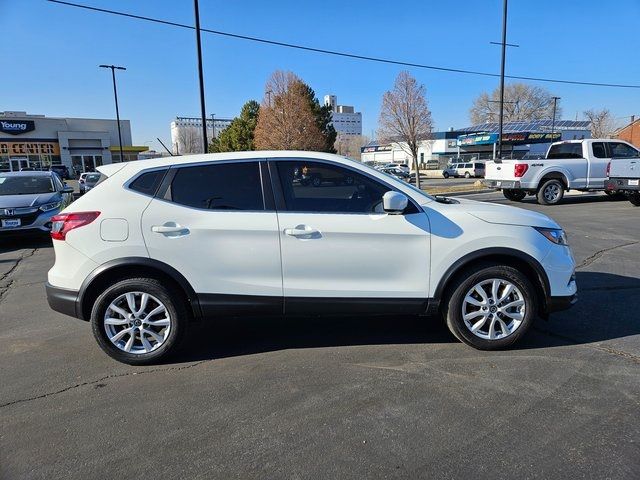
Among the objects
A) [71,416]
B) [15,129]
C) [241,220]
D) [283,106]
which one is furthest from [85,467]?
[15,129]

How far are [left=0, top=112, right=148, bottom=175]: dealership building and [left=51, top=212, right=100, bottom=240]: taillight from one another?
52508 mm

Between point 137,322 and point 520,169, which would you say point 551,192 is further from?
point 137,322

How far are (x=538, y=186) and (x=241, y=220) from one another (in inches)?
559

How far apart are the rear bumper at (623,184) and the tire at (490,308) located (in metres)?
12.6

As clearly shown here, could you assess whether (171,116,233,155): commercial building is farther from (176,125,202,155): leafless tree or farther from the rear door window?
the rear door window

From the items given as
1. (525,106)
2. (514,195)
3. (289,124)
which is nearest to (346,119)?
(525,106)

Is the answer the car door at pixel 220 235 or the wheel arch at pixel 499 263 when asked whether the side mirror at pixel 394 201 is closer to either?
the wheel arch at pixel 499 263

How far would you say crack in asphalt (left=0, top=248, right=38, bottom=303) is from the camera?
6.52 meters

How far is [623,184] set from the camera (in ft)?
46.1

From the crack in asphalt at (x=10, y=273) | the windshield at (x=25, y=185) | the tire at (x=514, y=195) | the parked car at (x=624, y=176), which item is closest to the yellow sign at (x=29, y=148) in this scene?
the windshield at (x=25, y=185)

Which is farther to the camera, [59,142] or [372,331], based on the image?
[59,142]

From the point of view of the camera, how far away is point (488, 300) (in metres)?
3.89

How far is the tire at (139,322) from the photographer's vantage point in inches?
149

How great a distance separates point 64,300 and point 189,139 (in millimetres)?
80937
